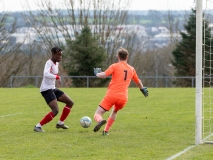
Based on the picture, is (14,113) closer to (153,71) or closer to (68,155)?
(68,155)

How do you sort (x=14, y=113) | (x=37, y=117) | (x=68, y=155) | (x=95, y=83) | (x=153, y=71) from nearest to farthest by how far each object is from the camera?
(x=68, y=155)
(x=37, y=117)
(x=14, y=113)
(x=95, y=83)
(x=153, y=71)

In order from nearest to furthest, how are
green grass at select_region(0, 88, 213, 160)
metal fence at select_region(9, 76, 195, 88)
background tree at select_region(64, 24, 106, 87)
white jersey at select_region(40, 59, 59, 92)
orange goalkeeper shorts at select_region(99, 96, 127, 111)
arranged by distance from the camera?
green grass at select_region(0, 88, 213, 160), orange goalkeeper shorts at select_region(99, 96, 127, 111), white jersey at select_region(40, 59, 59, 92), metal fence at select_region(9, 76, 195, 88), background tree at select_region(64, 24, 106, 87)

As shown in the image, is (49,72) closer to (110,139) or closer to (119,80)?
(119,80)

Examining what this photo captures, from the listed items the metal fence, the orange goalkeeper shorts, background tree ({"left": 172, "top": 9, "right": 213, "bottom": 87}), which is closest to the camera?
the orange goalkeeper shorts

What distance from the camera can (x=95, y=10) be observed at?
202 feet

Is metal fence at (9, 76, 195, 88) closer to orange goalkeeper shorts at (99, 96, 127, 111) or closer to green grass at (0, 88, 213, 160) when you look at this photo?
green grass at (0, 88, 213, 160)

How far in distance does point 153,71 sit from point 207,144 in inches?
2379

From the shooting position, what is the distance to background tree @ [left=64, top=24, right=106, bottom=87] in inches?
1741

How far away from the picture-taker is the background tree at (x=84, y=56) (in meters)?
44.2

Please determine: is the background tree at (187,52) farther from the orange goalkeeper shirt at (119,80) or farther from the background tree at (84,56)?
the orange goalkeeper shirt at (119,80)

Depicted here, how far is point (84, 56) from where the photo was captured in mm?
44844

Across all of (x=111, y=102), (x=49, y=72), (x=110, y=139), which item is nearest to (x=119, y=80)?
(x=111, y=102)

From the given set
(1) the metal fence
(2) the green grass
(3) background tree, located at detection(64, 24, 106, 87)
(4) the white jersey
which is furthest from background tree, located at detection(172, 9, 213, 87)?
(4) the white jersey

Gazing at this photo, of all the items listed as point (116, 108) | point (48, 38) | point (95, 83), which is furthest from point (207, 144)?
point (48, 38)
